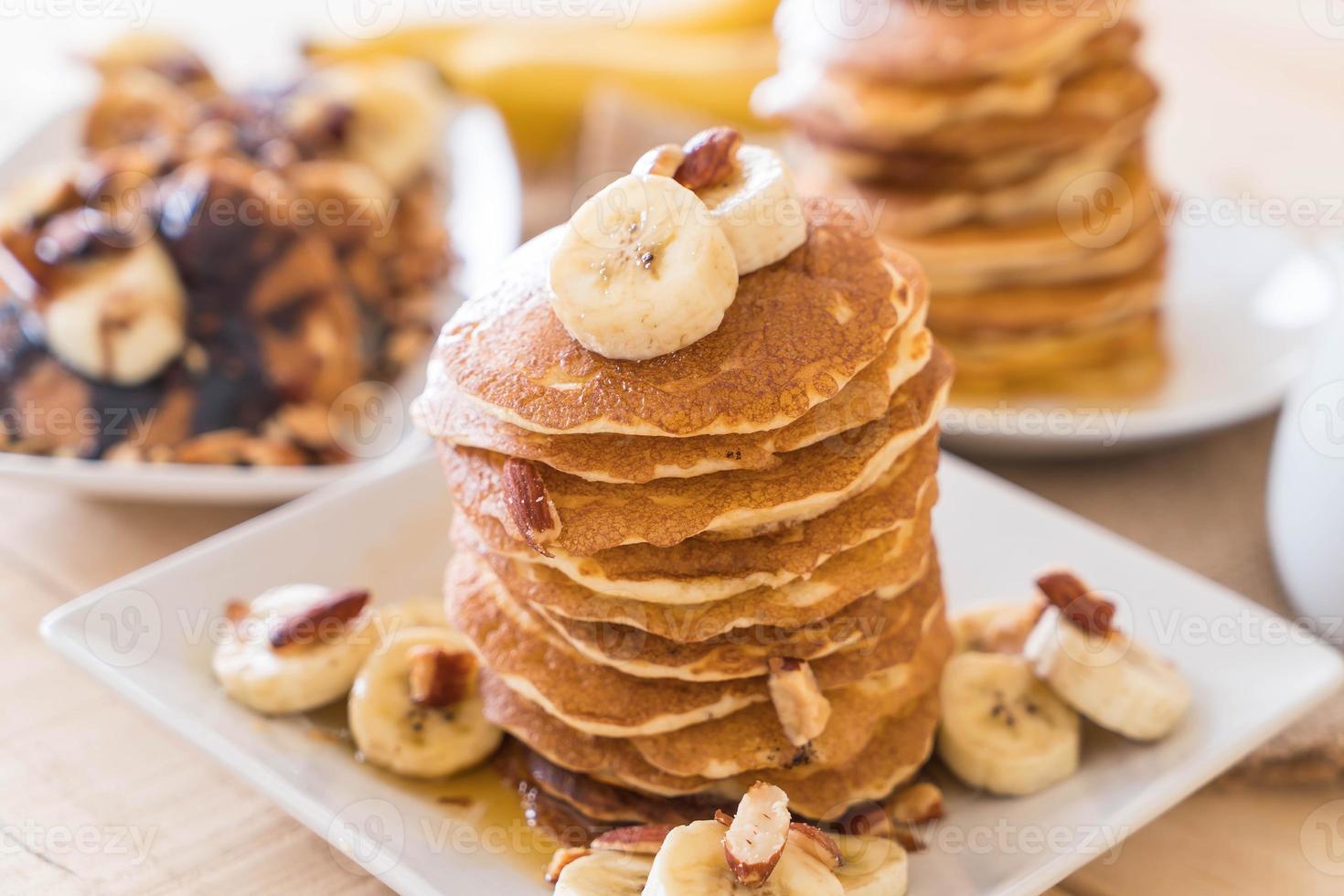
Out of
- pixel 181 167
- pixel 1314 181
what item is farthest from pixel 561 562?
pixel 1314 181

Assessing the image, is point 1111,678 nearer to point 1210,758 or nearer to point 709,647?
point 1210,758

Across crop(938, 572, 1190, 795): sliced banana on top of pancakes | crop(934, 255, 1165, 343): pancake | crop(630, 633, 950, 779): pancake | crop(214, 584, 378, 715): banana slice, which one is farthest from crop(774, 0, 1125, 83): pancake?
crop(214, 584, 378, 715): banana slice

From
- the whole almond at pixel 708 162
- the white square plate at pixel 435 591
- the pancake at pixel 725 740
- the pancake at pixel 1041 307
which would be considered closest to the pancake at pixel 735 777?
the pancake at pixel 725 740

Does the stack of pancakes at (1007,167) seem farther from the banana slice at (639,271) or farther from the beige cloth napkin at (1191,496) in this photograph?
the banana slice at (639,271)

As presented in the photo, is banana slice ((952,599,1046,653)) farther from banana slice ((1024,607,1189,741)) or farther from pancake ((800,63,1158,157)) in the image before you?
pancake ((800,63,1158,157))

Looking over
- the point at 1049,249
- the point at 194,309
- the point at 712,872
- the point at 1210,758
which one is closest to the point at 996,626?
the point at 1210,758

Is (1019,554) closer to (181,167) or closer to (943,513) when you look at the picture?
(943,513)
